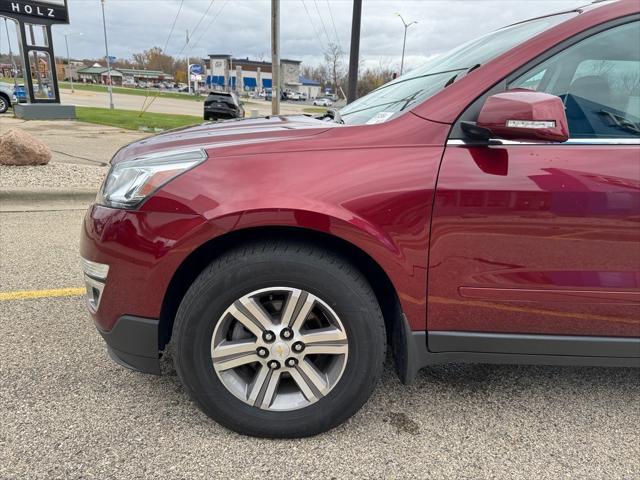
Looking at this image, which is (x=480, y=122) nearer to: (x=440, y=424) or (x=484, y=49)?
(x=484, y=49)

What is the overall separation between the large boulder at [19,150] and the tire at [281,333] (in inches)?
226

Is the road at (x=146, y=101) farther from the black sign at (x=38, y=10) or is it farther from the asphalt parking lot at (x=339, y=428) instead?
the asphalt parking lot at (x=339, y=428)

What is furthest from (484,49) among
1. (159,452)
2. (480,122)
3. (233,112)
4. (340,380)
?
(233,112)

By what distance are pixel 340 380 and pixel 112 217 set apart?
1146 millimetres

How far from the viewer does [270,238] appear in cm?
188

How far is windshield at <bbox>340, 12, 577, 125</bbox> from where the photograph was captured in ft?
6.64

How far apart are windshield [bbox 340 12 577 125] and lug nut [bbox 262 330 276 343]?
100 centimetres

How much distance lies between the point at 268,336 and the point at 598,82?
1740 millimetres

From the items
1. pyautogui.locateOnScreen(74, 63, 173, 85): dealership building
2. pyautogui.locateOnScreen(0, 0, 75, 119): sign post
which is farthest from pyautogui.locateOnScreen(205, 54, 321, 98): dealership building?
pyautogui.locateOnScreen(0, 0, 75, 119): sign post

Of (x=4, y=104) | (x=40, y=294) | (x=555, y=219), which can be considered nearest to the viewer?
(x=555, y=219)

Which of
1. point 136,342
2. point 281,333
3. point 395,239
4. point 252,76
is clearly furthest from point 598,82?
point 252,76

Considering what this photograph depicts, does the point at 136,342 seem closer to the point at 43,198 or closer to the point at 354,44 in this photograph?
the point at 43,198

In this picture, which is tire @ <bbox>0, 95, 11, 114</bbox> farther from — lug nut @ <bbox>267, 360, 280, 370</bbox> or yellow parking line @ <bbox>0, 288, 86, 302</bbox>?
lug nut @ <bbox>267, 360, 280, 370</bbox>

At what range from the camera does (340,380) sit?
1951 millimetres
